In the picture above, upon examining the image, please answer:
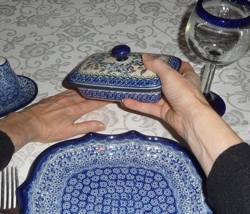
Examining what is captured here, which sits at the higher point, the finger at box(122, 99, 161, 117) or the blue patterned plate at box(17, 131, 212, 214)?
the finger at box(122, 99, 161, 117)

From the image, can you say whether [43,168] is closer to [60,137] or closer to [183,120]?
[60,137]

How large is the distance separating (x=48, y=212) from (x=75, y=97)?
0.95 ft

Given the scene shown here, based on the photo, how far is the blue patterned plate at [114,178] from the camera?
653 mm

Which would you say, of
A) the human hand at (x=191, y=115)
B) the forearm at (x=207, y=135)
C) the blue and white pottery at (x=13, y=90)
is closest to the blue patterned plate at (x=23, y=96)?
the blue and white pottery at (x=13, y=90)

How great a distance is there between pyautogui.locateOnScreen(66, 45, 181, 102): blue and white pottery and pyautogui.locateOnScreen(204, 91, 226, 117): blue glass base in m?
0.14

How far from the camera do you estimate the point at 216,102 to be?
83cm

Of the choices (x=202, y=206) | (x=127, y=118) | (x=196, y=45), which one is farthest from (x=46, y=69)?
(x=202, y=206)

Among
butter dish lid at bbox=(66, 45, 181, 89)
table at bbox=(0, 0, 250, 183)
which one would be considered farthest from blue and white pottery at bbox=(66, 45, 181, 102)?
table at bbox=(0, 0, 250, 183)

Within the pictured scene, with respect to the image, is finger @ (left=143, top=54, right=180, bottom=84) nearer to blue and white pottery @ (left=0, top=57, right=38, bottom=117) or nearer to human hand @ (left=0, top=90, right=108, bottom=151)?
human hand @ (left=0, top=90, right=108, bottom=151)

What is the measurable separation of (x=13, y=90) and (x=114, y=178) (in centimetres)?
28

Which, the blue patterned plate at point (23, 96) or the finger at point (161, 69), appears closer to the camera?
the finger at point (161, 69)

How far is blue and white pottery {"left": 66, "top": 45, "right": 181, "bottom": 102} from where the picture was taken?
0.69 metres

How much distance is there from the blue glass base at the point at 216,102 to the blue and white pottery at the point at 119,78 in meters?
0.14

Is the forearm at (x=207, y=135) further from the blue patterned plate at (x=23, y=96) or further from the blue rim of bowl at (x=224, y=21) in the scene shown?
the blue patterned plate at (x=23, y=96)
